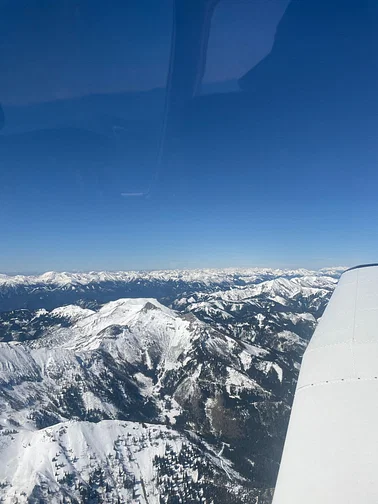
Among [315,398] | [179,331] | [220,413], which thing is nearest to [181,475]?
[220,413]

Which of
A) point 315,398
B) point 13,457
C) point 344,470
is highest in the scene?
point 315,398

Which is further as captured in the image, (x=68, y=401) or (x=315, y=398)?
(x=68, y=401)

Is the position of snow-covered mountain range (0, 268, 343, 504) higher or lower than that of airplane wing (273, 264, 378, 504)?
lower

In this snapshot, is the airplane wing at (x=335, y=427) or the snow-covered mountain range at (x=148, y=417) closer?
the airplane wing at (x=335, y=427)

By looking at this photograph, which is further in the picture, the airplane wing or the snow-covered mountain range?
the snow-covered mountain range

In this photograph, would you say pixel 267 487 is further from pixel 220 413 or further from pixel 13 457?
pixel 13 457

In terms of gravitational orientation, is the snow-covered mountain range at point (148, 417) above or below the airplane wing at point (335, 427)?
below

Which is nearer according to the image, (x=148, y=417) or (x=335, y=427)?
(x=335, y=427)

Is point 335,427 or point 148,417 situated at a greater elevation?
point 335,427
